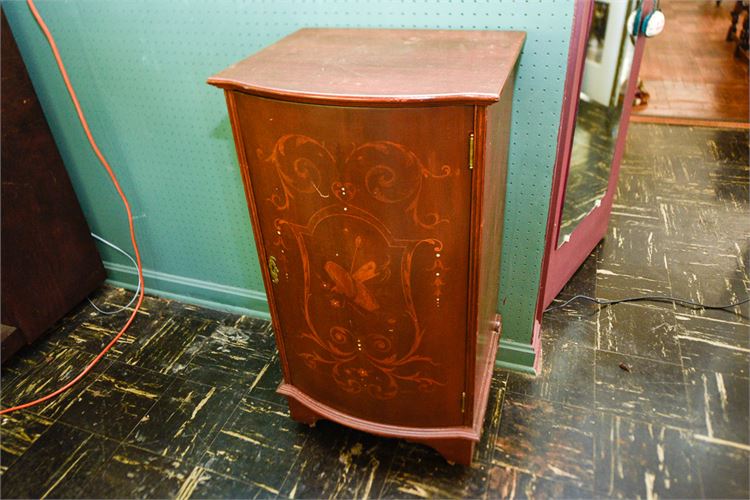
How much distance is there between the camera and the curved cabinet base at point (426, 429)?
5.08ft

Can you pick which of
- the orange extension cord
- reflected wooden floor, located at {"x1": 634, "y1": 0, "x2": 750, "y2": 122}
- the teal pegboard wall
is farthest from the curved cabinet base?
reflected wooden floor, located at {"x1": 634, "y1": 0, "x2": 750, "y2": 122}

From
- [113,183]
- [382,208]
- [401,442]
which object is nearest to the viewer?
[382,208]

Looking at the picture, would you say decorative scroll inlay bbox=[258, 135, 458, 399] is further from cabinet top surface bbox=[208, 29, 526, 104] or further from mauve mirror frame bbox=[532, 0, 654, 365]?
mauve mirror frame bbox=[532, 0, 654, 365]

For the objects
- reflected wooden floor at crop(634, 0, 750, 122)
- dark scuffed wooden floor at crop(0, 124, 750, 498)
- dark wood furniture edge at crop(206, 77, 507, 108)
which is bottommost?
reflected wooden floor at crop(634, 0, 750, 122)

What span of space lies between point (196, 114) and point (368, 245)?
1.01 meters

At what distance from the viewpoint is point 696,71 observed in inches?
191

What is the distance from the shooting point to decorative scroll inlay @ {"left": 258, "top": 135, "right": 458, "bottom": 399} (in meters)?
1.17

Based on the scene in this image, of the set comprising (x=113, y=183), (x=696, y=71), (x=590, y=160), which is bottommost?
(x=696, y=71)

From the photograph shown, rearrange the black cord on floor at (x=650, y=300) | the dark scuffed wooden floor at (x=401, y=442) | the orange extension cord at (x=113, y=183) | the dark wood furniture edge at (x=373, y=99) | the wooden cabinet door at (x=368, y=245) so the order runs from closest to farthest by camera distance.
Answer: the dark wood furniture edge at (x=373, y=99) → the wooden cabinet door at (x=368, y=245) → the dark scuffed wooden floor at (x=401, y=442) → the orange extension cord at (x=113, y=183) → the black cord on floor at (x=650, y=300)

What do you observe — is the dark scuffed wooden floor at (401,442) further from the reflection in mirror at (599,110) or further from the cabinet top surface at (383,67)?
the cabinet top surface at (383,67)

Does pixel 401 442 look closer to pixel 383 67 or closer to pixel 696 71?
pixel 383 67

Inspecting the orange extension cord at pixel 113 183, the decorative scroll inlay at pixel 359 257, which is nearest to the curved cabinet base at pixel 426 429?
the decorative scroll inlay at pixel 359 257

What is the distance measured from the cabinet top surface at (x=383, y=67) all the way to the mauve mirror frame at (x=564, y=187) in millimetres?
216

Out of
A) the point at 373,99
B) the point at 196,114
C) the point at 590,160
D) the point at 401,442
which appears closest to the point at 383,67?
the point at 373,99
